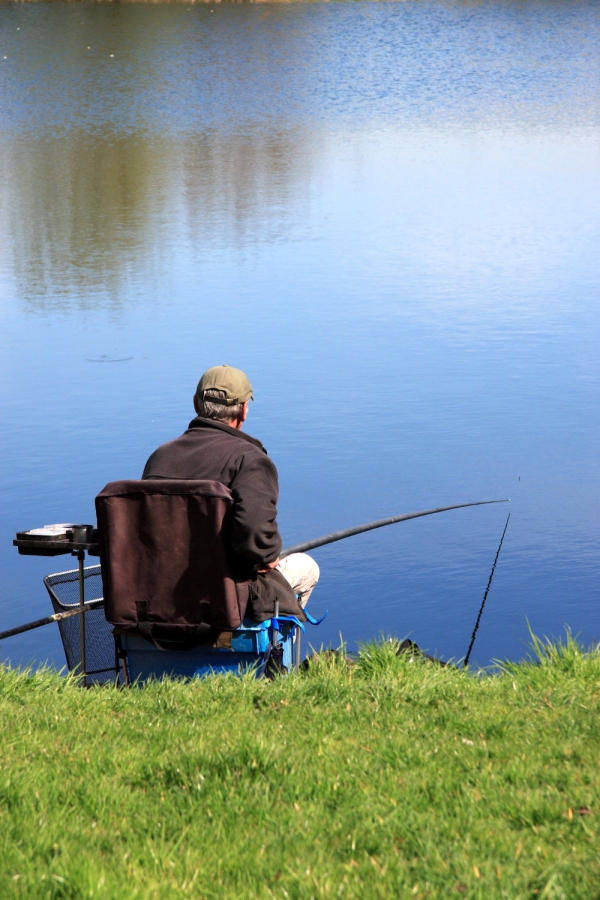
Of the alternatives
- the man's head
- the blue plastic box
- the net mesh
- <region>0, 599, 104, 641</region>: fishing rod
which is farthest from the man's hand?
the net mesh

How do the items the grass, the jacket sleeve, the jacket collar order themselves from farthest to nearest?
the jacket collar → the jacket sleeve → the grass

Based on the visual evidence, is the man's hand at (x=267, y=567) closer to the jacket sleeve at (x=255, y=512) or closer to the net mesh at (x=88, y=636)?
the jacket sleeve at (x=255, y=512)

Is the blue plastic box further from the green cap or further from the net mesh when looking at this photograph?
the green cap

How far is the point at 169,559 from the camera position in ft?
11.9

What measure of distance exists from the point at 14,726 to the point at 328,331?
24.8 ft

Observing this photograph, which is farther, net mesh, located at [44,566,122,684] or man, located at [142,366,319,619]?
net mesh, located at [44,566,122,684]

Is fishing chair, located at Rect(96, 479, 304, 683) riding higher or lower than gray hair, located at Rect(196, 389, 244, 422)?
lower

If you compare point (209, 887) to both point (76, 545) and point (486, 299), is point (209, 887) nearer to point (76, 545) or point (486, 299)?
point (76, 545)

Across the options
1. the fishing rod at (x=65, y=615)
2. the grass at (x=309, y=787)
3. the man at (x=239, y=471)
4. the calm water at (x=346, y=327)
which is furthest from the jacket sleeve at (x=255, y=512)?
the calm water at (x=346, y=327)

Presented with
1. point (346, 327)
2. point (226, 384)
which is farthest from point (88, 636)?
point (346, 327)

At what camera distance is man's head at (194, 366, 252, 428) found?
3.88 meters

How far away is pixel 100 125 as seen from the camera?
28.2 m

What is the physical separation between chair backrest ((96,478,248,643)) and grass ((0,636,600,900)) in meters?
0.23

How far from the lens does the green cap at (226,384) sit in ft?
12.7
